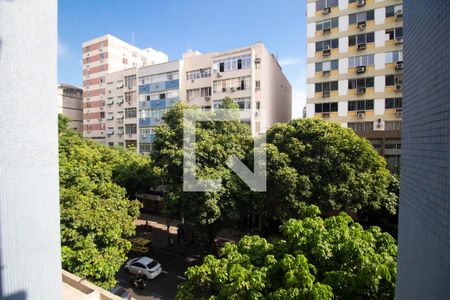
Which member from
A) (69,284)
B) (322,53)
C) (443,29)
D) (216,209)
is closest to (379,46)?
(322,53)

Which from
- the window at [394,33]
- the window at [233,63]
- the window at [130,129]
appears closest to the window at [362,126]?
the window at [394,33]

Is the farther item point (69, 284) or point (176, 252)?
point (176, 252)

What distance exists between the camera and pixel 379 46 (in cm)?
1920

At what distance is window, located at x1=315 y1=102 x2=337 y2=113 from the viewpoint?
2076cm

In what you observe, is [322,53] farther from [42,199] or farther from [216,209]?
[42,199]

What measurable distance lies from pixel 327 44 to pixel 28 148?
21.7 metres

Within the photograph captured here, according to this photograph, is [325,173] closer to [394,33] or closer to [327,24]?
[394,33]

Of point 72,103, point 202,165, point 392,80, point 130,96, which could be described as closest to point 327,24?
point 392,80

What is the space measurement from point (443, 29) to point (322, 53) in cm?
2009

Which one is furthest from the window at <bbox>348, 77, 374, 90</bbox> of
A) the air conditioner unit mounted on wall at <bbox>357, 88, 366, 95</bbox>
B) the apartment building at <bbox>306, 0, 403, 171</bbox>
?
the air conditioner unit mounted on wall at <bbox>357, 88, 366, 95</bbox>

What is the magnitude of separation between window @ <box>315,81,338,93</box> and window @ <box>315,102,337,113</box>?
3.73 feet

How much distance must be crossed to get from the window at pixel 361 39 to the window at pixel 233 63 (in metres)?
7.96

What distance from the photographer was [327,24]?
21.0m

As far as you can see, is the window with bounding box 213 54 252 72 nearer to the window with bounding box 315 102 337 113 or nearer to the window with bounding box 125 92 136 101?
the window with bounding box 315 102 337 113
